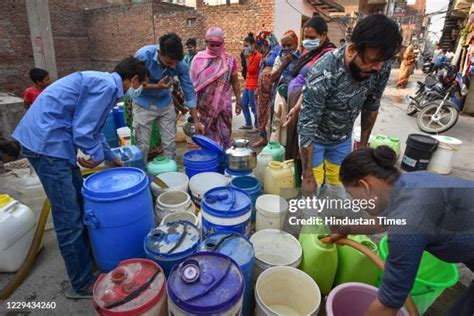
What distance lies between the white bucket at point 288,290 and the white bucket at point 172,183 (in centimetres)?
121

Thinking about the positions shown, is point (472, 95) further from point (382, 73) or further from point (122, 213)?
point (122, 213)

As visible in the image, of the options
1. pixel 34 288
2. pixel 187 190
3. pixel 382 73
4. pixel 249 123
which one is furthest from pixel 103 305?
pixel 249 123

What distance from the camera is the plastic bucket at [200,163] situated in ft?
9.27

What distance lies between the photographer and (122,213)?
1.81 metres

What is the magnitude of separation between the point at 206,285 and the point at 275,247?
0.85 m

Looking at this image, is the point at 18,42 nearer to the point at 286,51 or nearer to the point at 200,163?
A: the point at 286,51

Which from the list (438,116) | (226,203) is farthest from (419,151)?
(226,203)

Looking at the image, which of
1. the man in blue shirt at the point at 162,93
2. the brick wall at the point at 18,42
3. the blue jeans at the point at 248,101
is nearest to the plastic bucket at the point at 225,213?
the man in blue shirt at the point at 162,93

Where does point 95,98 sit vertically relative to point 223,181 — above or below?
above

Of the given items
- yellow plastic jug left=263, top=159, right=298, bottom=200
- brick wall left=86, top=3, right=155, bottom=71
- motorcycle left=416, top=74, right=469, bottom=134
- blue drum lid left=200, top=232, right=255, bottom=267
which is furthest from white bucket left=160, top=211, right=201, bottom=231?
brick wall left=86, top=3, right=155, bottom=71

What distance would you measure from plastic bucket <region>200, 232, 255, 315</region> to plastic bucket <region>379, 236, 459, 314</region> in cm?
78

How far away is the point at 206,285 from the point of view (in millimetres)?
1322

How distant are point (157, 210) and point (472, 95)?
851cm

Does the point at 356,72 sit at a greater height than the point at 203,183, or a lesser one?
greater
